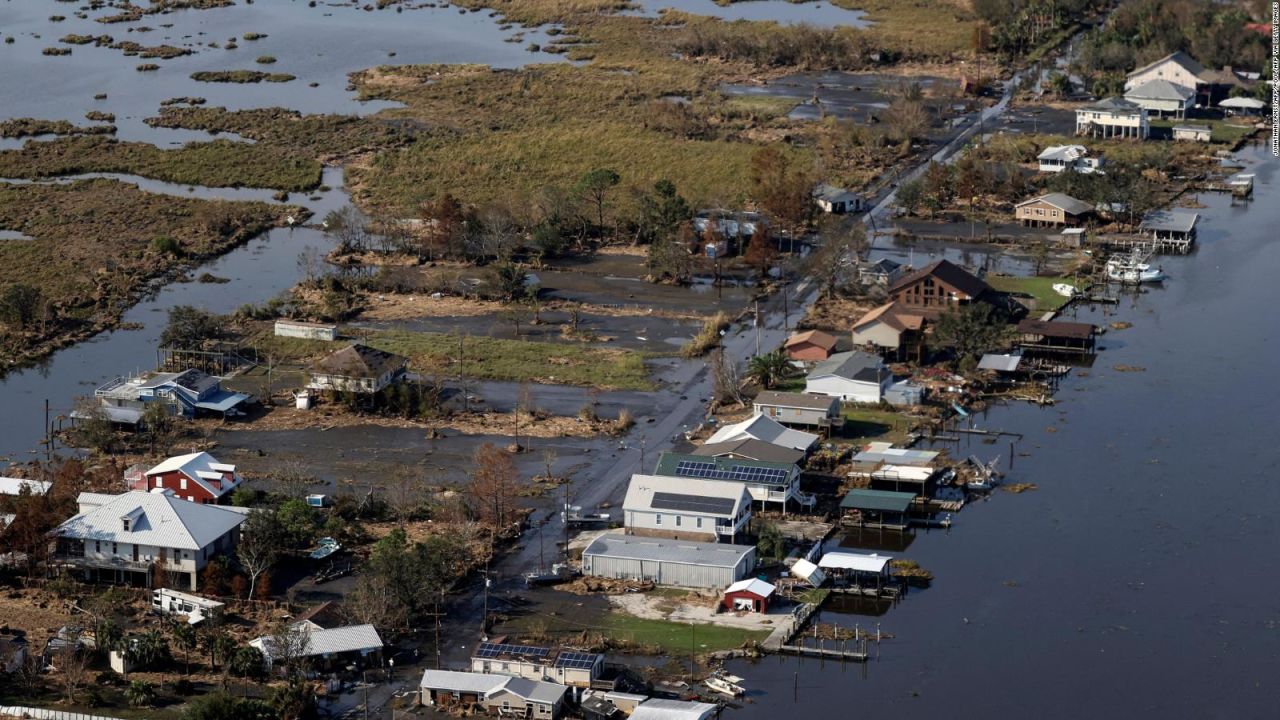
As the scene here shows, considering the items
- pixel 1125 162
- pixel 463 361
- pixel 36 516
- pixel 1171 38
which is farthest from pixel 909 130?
pixel 36 516

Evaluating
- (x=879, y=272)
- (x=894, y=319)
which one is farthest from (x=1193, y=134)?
(x=894, y=319)

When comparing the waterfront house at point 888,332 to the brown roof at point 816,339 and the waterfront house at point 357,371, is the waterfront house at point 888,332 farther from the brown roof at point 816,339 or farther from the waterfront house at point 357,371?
the waterfront house at point 357,371

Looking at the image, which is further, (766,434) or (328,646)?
(766,434)

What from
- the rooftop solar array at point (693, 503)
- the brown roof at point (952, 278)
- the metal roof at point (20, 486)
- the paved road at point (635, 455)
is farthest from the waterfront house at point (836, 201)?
the metal roof at point (20, 486)

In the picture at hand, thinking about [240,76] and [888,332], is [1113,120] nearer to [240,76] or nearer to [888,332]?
[888,332]

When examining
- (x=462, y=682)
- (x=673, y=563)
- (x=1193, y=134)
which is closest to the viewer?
(x=462, y=682)

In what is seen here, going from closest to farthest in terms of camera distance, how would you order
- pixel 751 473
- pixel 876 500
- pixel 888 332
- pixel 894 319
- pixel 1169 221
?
pixel 876 500, pixel 751 473, pixel 888 332, pixel 894 319, pixel 1169 221

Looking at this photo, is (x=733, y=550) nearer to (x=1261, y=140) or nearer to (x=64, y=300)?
(x=64, y=300)

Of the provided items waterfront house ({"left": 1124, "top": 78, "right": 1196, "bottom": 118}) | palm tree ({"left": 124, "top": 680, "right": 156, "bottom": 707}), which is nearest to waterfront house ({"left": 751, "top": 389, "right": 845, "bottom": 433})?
palm tree ({"left": 124, "top": 680, "right": 156, "bottom": 707})
